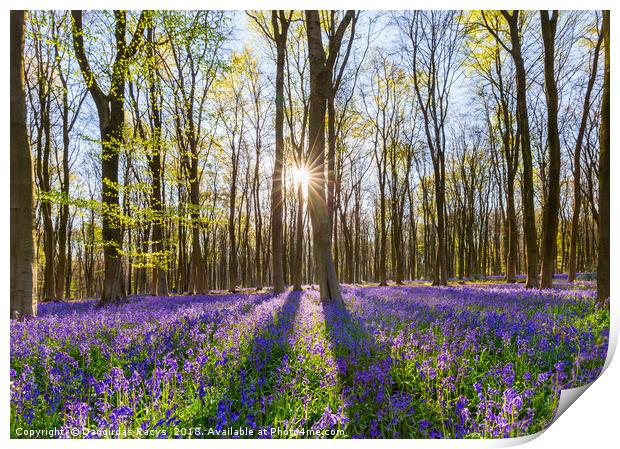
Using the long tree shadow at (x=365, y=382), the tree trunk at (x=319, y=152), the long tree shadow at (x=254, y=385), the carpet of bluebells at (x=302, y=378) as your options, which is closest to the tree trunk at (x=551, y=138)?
the carpet of bluebells at (x=302, y=378)

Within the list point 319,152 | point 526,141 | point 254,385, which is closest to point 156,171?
point 319,152

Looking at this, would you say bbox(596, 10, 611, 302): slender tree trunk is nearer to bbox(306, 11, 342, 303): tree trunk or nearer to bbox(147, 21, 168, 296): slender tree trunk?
bbox(306, 11, 342, 303): tree trunk

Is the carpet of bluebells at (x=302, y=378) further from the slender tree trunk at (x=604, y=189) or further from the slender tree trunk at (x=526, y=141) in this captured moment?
the slender tree trunk at (x=526, y=141)

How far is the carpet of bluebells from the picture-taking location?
2.45 m

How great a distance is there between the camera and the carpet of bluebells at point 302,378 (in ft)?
8.04

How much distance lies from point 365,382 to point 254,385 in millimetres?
978

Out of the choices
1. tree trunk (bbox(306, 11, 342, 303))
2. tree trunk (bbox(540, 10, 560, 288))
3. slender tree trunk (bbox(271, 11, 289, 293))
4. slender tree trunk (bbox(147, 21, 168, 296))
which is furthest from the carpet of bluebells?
slender tree trunk (bbox(271, 11, 289, 293))

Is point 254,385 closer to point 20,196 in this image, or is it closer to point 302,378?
point 302,378

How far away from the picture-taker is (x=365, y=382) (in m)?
2.84
